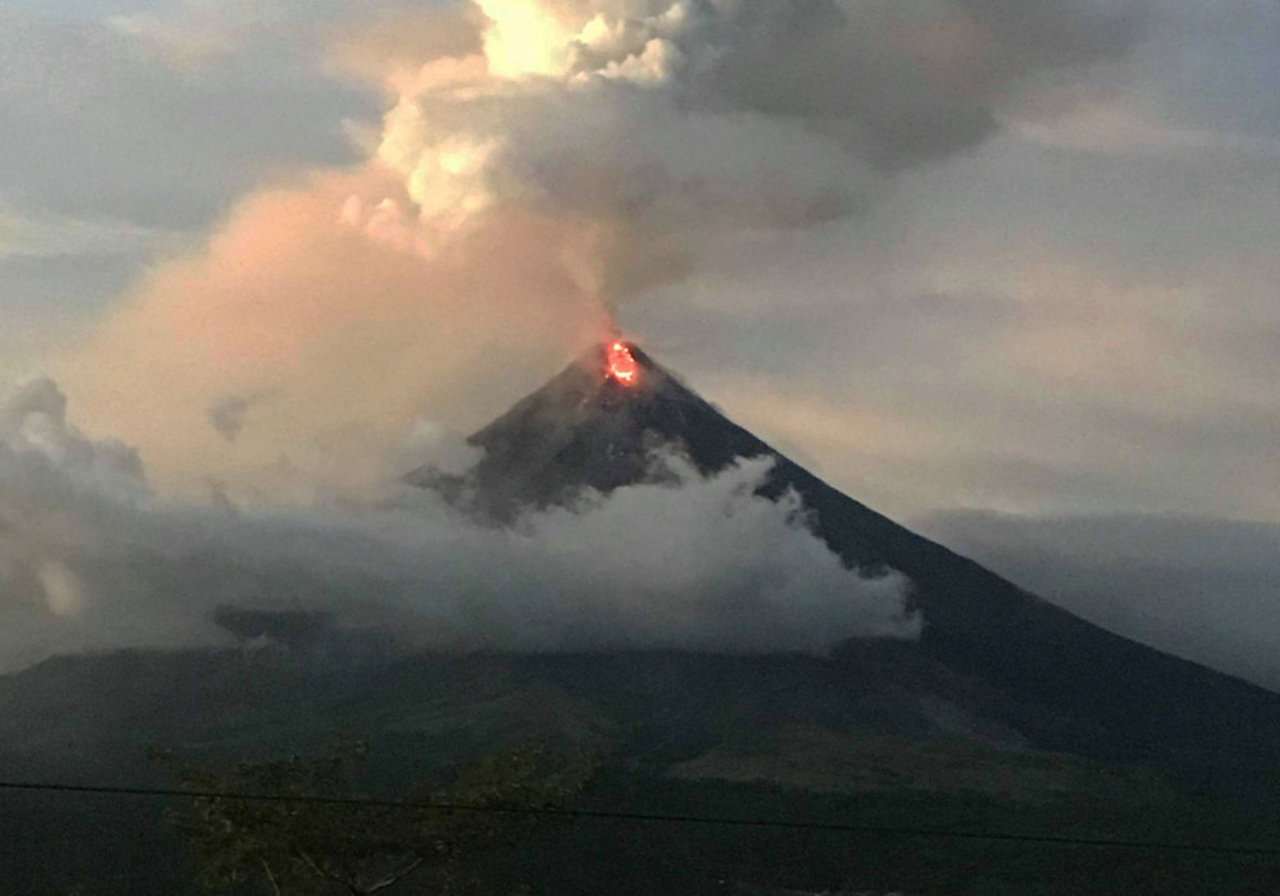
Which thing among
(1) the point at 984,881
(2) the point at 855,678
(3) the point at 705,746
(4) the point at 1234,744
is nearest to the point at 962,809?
(1) the point at 984,881

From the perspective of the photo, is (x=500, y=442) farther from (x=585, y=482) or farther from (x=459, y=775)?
(x=459, y=775)

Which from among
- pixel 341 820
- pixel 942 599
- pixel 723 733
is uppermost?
pixel 942 599

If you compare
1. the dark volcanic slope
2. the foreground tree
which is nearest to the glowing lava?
the dark volcanic slope

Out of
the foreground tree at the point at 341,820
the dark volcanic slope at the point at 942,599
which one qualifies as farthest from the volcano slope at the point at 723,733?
the foreground tree at the point at 341,820

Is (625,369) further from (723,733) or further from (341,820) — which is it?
(341,820)

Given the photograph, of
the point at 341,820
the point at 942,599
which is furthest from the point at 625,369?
the point at 341,820
